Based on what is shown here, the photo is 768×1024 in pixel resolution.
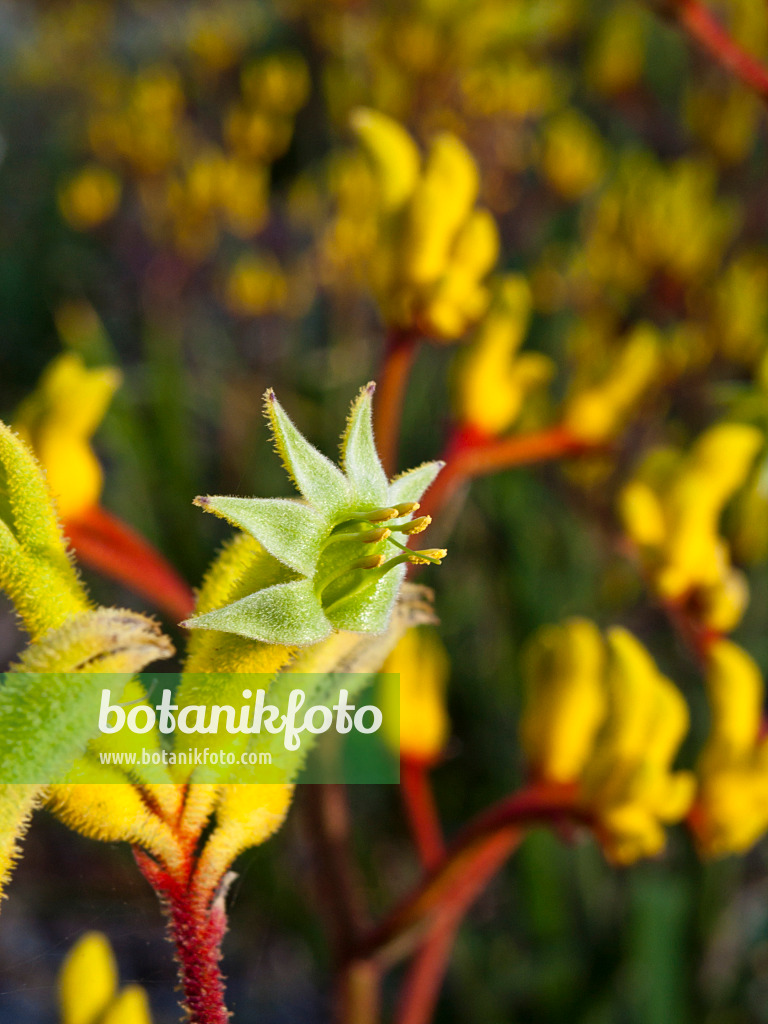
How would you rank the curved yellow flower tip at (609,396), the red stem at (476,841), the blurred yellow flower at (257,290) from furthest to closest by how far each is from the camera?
1. the blurred yellow flower at (257,290)
2. the curved yellow flower tip at (609,396)
3. the red stem at (476,841)

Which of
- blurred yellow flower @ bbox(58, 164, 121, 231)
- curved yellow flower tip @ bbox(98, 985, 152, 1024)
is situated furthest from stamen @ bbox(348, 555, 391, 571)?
blurred yellow flower @ bbox(58, 164, 121, 231)

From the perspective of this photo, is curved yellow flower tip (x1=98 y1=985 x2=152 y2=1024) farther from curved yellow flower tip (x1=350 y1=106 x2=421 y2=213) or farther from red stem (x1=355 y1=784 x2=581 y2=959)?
curved yellow flower tip (x1=350 y1=106 x2=421 y2=213)

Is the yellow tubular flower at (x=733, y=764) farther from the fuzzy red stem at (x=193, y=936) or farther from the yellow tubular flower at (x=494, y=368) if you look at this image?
the fuzzy red stem at (x=193, y=936)

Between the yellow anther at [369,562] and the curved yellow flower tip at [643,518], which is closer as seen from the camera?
the yellow anther at [369,562]

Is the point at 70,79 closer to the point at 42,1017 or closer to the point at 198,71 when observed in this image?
the point at 198,71

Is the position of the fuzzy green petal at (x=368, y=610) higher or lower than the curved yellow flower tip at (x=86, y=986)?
higher

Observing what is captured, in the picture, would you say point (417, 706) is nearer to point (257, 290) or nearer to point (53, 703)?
point (53, 703)

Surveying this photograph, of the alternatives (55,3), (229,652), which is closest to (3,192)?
(55,3)

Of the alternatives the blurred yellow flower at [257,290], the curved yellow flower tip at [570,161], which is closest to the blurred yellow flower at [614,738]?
the blurred yellow flower at [257,290]
